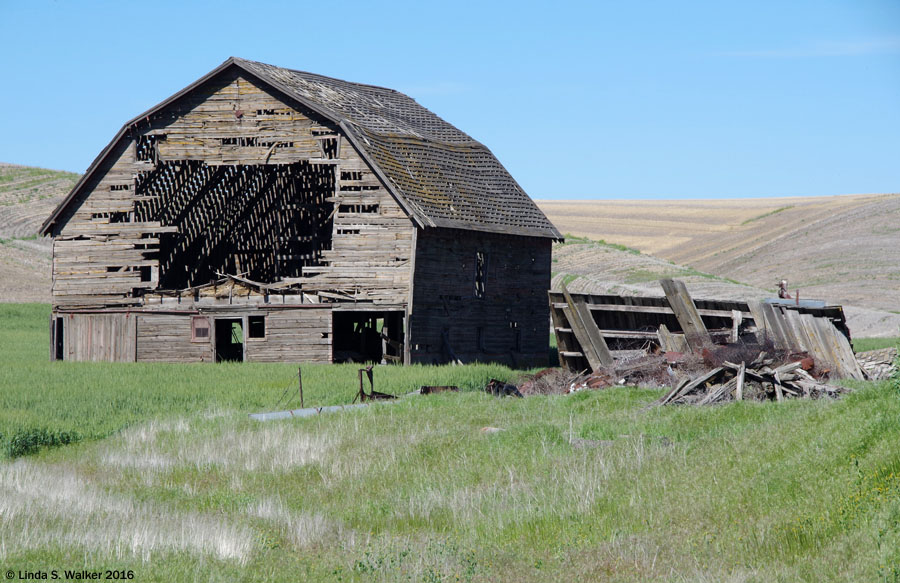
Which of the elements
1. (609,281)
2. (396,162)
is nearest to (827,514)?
(396,162)

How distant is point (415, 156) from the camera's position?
35.3 meters

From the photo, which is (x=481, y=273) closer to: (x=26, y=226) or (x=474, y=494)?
(x=474, y=494)

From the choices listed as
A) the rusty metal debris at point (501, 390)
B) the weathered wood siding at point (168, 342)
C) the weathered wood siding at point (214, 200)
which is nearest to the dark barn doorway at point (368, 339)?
the weathered wood siding at point (214, 200)

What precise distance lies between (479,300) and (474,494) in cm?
2226

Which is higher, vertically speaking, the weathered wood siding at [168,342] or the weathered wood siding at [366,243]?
the weathered wood siding at [366,243]

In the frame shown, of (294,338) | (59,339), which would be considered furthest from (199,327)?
(59,339)

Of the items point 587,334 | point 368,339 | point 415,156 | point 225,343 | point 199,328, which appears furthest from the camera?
point 368,339

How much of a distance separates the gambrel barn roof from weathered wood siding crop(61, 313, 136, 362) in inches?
137

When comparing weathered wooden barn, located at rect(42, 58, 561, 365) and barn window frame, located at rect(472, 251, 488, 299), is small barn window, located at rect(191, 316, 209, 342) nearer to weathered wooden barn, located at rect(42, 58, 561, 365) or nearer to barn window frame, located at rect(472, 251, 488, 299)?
weathered wooden barn, located at rect(42, 58, 561, 365)

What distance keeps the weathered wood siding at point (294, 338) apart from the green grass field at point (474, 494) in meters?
12.2

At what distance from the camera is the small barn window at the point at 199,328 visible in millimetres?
33688

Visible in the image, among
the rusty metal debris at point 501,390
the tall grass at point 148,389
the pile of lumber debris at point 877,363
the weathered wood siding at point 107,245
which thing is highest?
the weathered wood siding at point 107,245

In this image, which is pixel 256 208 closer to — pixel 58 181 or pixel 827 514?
pixel 827 514

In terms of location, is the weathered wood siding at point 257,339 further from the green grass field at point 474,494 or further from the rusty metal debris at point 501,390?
the green grass field at point 474,494
